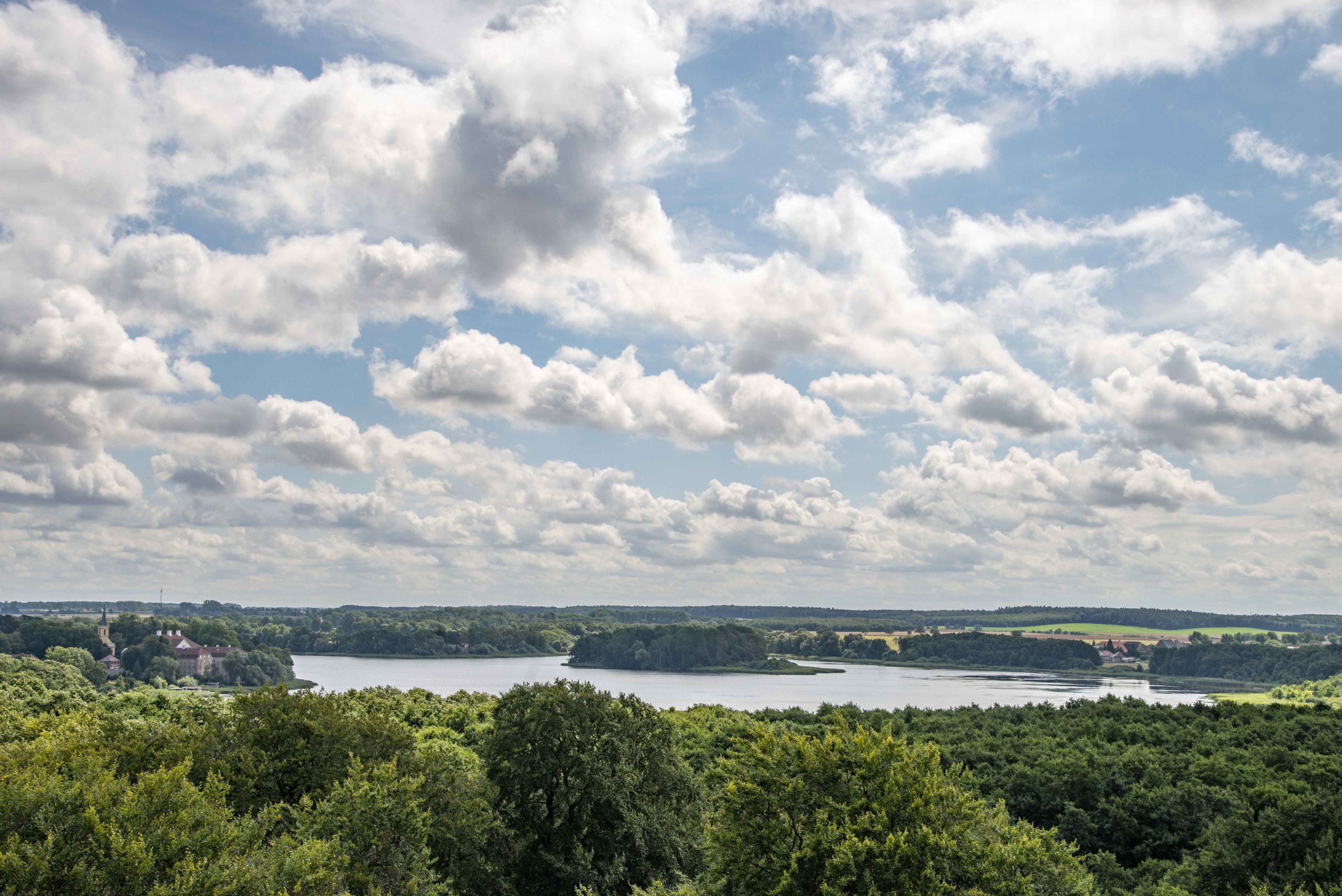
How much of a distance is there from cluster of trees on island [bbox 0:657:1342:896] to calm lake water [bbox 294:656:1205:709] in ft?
192

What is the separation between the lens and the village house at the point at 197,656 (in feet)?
538

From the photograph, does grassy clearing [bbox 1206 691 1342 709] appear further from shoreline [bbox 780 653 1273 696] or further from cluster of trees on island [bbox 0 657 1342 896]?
cluster of trees on island [bbox 0 657 1342 896]

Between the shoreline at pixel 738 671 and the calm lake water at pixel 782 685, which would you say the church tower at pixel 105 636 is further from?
the shoreline at pixel 738 671

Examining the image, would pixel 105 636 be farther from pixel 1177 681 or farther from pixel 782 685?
pixel 1177 681

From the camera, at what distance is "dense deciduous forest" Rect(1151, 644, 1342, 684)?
15875 centimetres

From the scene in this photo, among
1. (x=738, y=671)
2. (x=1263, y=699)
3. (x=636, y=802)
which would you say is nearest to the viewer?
(x=636, y=802)

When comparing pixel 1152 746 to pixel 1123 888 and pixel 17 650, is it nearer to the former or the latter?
pixel 1123 888

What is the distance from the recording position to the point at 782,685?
513 feet

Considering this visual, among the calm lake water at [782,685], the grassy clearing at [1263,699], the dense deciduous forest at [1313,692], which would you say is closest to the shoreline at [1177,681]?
the calm lake water at [782,685]

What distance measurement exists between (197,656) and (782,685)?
106 meters

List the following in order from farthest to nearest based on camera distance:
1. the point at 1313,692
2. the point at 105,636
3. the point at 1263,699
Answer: the point at 105,636
the point at 1313,692
the point at 1263,699

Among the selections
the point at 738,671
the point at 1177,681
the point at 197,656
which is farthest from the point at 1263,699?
the point at 197,656

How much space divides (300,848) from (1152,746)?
45595 mm

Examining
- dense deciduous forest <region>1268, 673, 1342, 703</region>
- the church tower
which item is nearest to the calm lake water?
dense deciduous forest <region>1268, 673, 1342, 703</region>
